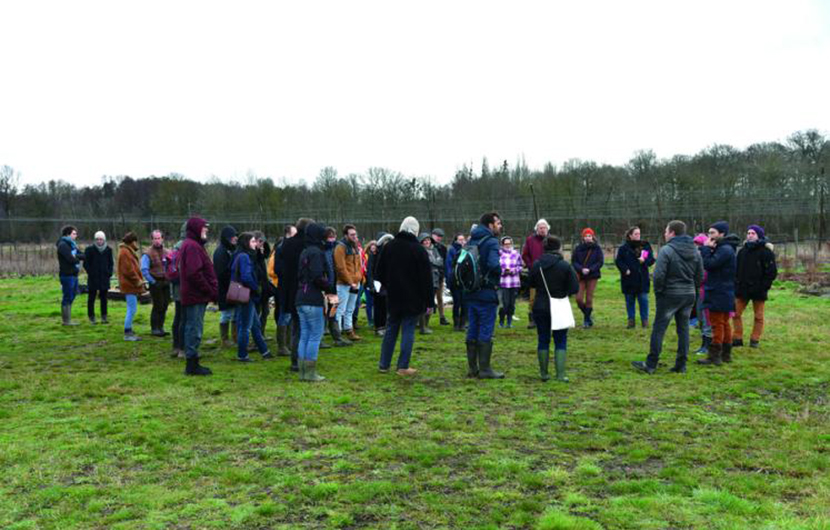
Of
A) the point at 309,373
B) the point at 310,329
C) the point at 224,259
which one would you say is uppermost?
the point at 224,259

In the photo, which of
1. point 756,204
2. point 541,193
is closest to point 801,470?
point 756,204

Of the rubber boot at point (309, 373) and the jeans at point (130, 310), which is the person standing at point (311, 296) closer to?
the rubber boot at point (309, 373)

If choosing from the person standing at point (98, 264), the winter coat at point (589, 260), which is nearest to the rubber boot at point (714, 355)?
the winter coat at point (589, 260)

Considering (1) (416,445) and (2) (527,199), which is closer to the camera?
(1) (416,445)

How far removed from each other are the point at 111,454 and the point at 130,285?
6.67 metres

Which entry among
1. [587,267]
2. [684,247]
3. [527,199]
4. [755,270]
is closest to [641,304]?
[587,267]

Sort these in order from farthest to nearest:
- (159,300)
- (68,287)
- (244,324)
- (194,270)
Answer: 1. (68,287)
2. (159,300)
3. (244,324)
4. (194,270)

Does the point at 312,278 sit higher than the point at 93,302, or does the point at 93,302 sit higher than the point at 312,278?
the point at 312,278

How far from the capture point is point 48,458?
531cm

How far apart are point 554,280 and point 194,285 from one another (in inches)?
174

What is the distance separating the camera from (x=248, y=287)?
937 cm

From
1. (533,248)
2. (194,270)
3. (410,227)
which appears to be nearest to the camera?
(194,270)

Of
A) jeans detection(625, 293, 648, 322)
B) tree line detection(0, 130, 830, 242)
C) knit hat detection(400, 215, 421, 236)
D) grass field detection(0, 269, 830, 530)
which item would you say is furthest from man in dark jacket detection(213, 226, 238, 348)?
tree line detection(0, 130, 830, 242)

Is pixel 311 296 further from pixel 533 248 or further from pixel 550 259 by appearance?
pixel 533 248
